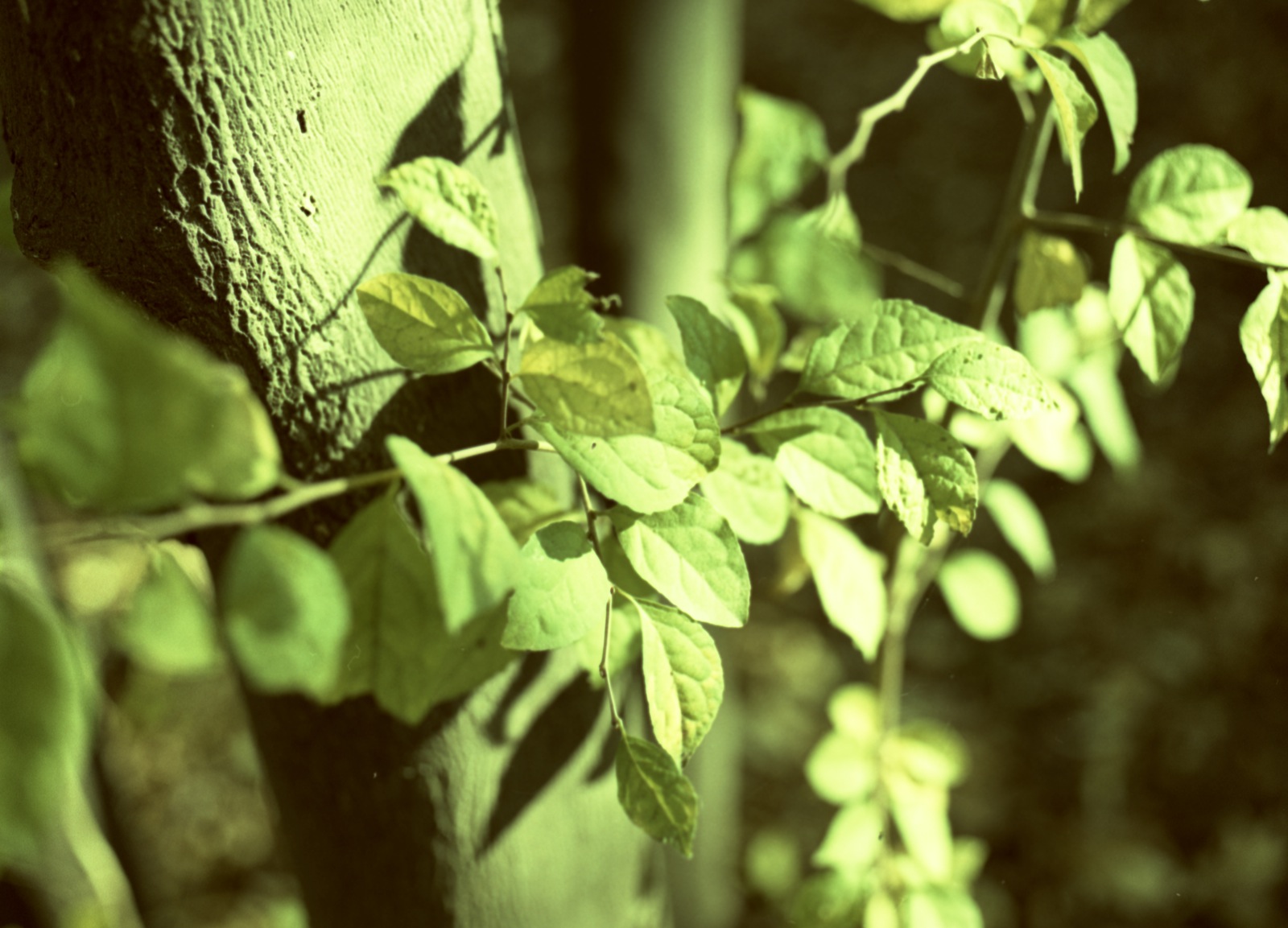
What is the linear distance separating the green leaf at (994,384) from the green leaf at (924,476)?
0.08 feet

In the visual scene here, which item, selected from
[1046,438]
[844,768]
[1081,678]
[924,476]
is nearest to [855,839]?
[844,768]

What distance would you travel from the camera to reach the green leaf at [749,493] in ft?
1.65

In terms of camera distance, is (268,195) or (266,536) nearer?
(266,536)

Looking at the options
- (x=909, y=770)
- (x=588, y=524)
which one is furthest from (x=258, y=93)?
(x=909, y=770)

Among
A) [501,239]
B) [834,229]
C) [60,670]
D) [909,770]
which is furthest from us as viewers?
[909,770]

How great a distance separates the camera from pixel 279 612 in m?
0.28

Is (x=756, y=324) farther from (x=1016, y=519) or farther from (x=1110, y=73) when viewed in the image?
(x=1016, y=519)

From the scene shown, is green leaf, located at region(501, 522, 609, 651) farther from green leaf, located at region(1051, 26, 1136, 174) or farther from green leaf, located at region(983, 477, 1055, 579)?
green leaf, located at region(983, 477, 1055, 579)

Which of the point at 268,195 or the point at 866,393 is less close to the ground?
the point at 268,195

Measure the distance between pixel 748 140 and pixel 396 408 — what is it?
1.48 ft

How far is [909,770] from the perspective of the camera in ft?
3.00

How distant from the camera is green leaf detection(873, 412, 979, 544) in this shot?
0.44m

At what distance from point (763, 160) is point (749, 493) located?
0.39 meters

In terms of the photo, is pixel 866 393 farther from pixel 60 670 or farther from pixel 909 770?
pixel 909 770
